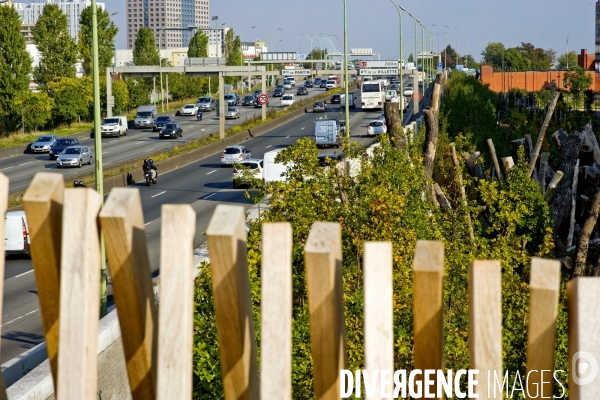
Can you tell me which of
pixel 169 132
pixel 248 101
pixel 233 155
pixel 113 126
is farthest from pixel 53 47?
pixel 248 101

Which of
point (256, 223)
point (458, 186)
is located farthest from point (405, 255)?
point (458, 186)

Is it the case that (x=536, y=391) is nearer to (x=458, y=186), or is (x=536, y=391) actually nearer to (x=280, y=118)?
(x=458, y=186)

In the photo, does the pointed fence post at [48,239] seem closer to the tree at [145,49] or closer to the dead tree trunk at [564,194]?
the dead tree trunk at [564,194]

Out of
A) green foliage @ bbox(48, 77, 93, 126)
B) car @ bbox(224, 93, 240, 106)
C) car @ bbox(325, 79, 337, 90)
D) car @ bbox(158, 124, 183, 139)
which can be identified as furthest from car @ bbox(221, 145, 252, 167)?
car @ bbox(325, 79, 337, 90)

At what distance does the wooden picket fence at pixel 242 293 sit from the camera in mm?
2590

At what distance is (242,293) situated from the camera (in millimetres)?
2717

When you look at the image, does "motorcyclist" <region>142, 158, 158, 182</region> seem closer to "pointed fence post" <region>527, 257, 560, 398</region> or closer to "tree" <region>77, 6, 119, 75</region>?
Answer: "tree" <region>77, 6, 119, 75</region>

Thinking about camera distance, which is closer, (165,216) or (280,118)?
(165,216)

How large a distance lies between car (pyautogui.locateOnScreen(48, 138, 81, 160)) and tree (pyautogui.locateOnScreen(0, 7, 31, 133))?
26.4 feet

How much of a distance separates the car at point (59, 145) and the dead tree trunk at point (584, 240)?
41.6 m

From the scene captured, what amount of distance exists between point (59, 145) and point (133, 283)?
53739 mm

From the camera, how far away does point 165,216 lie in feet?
8.64

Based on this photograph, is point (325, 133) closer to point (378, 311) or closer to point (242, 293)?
point (242, 293)

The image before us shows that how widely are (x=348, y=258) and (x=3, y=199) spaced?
820 centimetres
